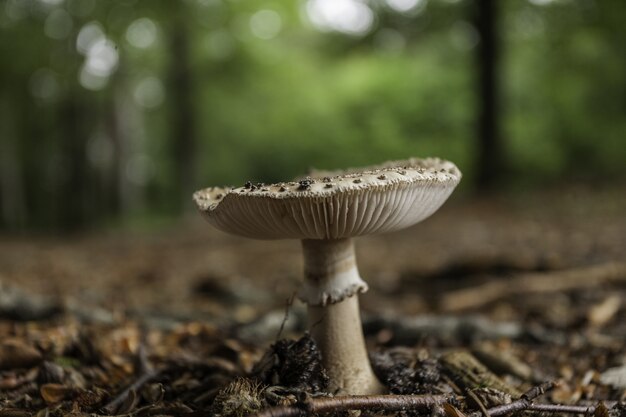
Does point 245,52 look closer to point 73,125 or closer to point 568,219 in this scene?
point 73,125

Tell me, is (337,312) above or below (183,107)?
below

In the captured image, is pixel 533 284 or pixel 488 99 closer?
pixel 533 284

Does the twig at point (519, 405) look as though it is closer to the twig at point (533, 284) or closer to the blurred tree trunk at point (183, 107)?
the twig at point (533, 284)

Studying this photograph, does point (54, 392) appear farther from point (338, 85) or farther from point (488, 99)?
point (338, 85)

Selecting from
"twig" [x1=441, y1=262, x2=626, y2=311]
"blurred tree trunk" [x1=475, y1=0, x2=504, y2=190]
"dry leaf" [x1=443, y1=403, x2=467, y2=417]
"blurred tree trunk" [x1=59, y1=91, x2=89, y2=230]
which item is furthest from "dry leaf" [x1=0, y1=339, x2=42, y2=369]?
"blurred tree trunk" [x1=59, y1=91, x2=89, y2=230]

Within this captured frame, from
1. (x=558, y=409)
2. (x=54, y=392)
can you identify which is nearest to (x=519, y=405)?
(x=558, y=409)

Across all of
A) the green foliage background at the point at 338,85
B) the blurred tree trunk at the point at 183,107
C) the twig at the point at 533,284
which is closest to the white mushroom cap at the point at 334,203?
→ the twig at the point at 533,284
